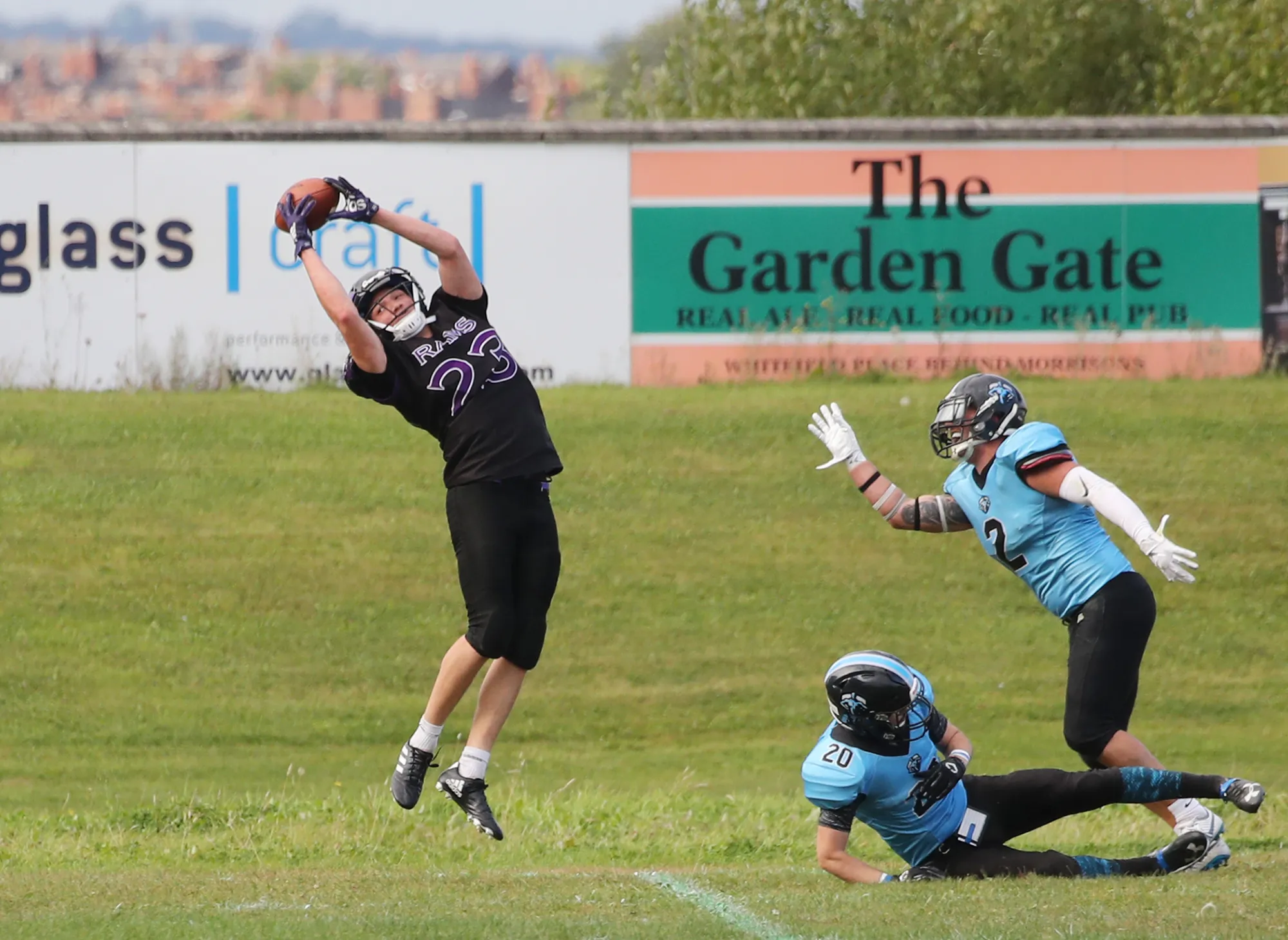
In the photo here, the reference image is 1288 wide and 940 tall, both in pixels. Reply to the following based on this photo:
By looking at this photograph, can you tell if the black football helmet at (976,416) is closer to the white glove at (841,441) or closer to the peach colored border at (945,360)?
the white glove at (841,441)

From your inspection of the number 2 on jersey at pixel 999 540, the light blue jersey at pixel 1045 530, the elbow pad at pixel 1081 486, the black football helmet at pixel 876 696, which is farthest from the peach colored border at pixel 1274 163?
the black football helmet at pixel 876 696

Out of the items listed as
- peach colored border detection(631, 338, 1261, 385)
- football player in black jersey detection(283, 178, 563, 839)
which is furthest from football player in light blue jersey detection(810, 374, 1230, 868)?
peach colored border detection(631, 338, 1261, 385)

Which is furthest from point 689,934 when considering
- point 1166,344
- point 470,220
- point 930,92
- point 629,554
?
point 930,92

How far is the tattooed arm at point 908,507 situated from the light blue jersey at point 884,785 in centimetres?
99

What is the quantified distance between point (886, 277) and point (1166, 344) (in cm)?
289

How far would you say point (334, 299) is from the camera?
7.15m

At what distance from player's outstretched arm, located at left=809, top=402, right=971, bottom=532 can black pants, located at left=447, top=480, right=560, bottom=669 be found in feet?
4.50

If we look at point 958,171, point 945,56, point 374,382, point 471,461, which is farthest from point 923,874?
point 945,56

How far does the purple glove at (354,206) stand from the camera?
741cm

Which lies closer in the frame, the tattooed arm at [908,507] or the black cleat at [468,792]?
the black cleat at [468,792]

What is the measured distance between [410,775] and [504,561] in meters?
0.99

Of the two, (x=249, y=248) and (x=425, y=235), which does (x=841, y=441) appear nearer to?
(x=425, y=235)

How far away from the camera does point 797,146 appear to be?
17766mm

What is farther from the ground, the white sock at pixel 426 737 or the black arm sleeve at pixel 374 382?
the black arm sleeve at pixel 374 382
